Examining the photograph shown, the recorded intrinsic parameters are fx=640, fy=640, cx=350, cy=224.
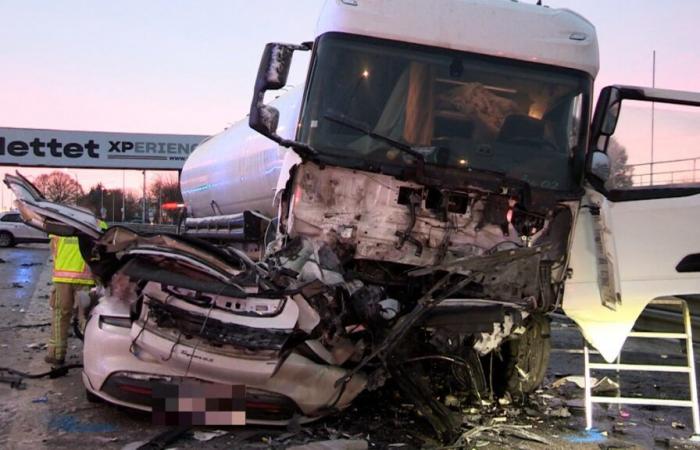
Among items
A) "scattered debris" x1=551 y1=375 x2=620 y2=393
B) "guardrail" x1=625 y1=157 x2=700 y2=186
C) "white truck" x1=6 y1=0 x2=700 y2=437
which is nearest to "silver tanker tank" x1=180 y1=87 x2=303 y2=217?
"white truck" x1=6 y1=0 x2=700 y2=437

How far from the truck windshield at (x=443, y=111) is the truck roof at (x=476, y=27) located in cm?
7

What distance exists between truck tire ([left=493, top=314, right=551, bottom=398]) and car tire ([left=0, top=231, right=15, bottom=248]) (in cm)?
2513

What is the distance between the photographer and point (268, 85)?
452 cm

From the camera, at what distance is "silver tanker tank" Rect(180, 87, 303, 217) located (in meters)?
6.63

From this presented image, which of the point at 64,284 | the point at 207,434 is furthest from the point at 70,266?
the point at 207,434

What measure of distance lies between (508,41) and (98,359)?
3.77m

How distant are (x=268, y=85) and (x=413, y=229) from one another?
1.48 m

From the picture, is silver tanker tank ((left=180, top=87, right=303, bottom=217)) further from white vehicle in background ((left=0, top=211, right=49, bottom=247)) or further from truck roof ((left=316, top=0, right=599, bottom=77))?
white vehicle in background ((left=0, top=211, right=49, bottom=247))

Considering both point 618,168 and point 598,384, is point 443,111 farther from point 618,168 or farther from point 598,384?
point 598,384

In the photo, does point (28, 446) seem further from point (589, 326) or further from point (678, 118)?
point (678, 118)

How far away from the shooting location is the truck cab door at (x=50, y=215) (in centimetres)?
444

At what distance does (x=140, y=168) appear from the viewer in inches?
1243

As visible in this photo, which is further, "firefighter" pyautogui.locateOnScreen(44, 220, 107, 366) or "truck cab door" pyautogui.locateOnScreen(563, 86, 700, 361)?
"firefighter" pyautogui.locateOnScreen(44, 220, 107, 366)

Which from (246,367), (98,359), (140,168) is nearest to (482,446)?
(246,367)
